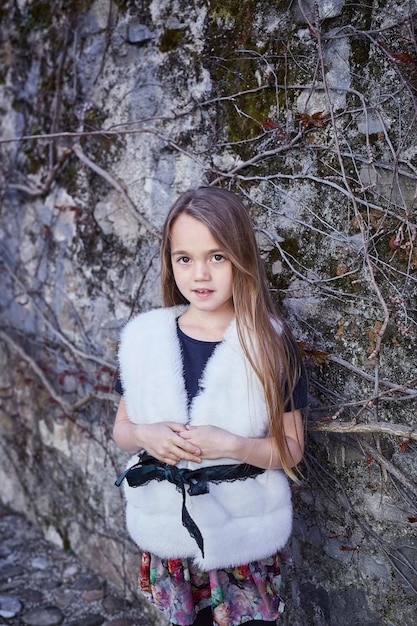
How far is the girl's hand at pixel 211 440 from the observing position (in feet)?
5.22

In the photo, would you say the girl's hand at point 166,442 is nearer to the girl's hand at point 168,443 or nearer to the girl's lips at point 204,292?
the girl's hand at point 168,443

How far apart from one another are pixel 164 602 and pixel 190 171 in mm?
1416

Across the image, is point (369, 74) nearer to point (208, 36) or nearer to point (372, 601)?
point (208, 36)

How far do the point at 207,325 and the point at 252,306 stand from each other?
156 millimetres

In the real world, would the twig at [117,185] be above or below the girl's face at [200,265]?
above

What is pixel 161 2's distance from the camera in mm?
Answer: 2434

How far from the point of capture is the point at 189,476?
1637 millimetres

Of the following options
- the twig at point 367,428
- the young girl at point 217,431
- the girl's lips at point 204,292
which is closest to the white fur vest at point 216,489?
the young girl at point 217,431

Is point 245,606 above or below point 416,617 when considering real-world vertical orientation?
above

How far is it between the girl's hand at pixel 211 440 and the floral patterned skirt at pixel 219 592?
1.05 ft

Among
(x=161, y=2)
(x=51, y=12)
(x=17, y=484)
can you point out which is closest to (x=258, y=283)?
(x=161, y=2)

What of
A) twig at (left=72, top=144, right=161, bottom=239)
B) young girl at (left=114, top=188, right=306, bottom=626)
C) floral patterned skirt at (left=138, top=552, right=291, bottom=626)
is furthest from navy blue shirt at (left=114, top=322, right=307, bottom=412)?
twig at (left=72, top=144, right=161, bottom=239)

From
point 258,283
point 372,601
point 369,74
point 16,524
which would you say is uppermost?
point 369,74

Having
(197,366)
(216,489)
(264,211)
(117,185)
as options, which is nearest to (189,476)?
(216,489)
